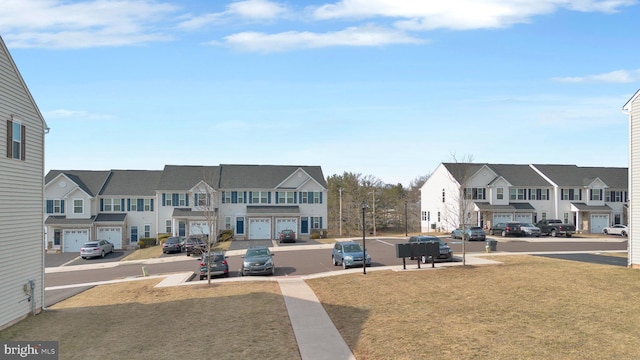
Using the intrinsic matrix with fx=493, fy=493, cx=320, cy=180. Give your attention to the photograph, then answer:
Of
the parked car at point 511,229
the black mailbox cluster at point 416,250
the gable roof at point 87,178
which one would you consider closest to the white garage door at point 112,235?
the gable roof at point 87,178

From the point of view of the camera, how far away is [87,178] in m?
57.3

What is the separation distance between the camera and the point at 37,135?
64.6ft

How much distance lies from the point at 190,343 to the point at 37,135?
1173cm

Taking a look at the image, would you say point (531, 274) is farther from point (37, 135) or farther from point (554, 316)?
point (37, 135)

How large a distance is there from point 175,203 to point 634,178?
44.2m

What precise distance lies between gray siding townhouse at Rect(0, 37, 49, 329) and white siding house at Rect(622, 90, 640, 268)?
26.6 metres

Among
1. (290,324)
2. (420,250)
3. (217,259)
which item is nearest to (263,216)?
(217,259)

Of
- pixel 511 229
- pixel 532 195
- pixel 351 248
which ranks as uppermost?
pixel 532 195

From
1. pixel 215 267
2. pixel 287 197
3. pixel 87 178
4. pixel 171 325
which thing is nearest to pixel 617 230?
pixel 287 197

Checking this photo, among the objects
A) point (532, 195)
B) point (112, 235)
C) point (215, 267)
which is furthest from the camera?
point (532, 195)

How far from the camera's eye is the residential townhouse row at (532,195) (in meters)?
57.8

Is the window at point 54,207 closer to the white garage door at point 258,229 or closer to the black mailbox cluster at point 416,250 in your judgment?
the white garage door at point 258,229

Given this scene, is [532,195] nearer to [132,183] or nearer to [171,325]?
[132,183]

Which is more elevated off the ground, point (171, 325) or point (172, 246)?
point (171, 325)
